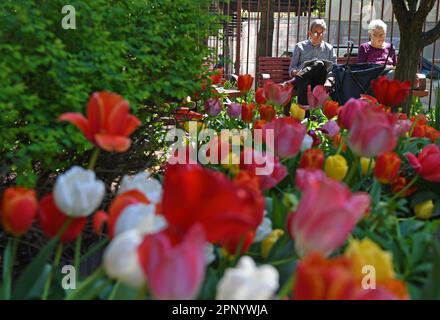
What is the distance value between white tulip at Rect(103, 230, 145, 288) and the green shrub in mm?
902

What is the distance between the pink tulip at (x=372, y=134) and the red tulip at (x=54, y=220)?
0.66 metres

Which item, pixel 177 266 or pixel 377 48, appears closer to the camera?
pixel 177 266

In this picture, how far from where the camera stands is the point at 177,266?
722mm

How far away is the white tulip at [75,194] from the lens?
3.25 ft

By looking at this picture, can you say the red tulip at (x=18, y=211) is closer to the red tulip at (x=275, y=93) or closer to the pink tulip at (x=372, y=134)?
the pink tulip at (x=372, y=134)

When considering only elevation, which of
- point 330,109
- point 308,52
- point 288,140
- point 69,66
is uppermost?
point 69,66

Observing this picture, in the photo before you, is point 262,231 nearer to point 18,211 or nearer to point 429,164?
point 18,211

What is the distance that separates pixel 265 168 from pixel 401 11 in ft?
7.64

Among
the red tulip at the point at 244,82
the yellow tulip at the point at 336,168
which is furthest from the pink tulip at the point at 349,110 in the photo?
the red tulip at the point at 244,82

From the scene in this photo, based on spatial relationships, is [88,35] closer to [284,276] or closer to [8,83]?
[8,83]

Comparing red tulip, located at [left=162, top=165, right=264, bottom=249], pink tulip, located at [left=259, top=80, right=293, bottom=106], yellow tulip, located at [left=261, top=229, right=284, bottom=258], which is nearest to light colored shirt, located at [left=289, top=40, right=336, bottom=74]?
pink tulip, located at [left=259, top=80, right=293, bottom=106]

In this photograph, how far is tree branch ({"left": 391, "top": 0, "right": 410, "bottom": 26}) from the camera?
3.48m

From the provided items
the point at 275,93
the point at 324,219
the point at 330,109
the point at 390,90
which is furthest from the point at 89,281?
the point at 330,109

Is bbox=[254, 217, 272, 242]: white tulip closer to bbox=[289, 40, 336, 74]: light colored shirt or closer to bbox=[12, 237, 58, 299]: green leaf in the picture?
bbox=[12, 237, 58, 299]: green leaf
